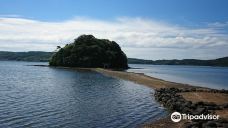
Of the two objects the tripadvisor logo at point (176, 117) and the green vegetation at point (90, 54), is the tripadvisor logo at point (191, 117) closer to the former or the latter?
the tripadvisor logo at point (176, 117)

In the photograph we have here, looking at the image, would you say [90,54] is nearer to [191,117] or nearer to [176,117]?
[176,117]

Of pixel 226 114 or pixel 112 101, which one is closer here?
pixel 226 114

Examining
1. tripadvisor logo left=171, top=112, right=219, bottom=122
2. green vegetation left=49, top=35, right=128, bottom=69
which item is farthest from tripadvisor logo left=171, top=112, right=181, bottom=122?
green vegetation left=49, top=35, right=128, bottom=69

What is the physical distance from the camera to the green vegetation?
178m

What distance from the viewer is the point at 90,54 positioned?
180 meters

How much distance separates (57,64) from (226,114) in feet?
531

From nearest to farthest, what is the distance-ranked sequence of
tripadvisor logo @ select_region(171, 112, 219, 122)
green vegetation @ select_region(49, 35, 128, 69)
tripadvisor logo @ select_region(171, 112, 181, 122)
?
tripadvisor logo @ select_region(171, 112, 219, 122)
tripadvisor logo @ select_region(171, 112, 181, 122)
green vegetation @ select_region(49, 35, 128, 69)

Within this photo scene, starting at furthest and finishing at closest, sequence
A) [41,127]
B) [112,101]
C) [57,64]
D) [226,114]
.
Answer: [57,64], [112,101], [226,114], [41,127]

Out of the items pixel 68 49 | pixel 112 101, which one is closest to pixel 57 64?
pixel 68 49

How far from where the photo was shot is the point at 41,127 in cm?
2359

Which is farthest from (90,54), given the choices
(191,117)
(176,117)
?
(191,117)

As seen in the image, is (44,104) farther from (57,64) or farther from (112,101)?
(57,64)

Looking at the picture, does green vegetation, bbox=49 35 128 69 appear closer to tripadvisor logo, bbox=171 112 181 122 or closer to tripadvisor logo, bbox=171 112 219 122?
tripadvisor logo, bbox=171 112 181 122

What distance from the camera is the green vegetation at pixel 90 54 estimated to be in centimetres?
17762
